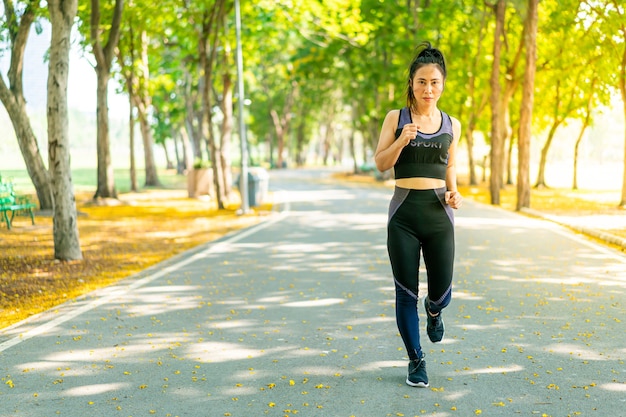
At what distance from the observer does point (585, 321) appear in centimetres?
679

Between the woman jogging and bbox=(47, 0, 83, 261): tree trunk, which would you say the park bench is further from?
the woman jogging

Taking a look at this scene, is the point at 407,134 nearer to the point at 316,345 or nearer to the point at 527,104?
the point at 316,345

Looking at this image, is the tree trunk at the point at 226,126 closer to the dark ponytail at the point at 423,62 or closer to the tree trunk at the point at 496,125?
the tree trunk at the point at 496,125

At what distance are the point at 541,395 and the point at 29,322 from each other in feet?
15.2

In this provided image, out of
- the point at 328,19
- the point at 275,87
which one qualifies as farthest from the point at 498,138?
the point at 275,87

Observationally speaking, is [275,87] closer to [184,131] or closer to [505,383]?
[184,131]

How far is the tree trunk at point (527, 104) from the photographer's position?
2009cm

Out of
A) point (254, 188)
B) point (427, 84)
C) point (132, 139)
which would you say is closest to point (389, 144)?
point (427, 84)

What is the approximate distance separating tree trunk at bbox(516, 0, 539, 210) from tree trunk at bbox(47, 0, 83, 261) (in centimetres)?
1242

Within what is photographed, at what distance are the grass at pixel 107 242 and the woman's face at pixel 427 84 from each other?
179 inches

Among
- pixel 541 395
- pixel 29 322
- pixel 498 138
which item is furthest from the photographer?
pixel 498 138

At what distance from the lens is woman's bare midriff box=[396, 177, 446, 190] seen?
193 inches

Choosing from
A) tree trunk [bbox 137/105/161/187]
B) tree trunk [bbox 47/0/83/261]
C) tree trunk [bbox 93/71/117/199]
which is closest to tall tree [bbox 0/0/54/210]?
tree trunk [bbox 93/71/117/199]

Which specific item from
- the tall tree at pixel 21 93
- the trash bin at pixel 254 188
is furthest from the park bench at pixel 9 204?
the trash bin at pixel 254 188
